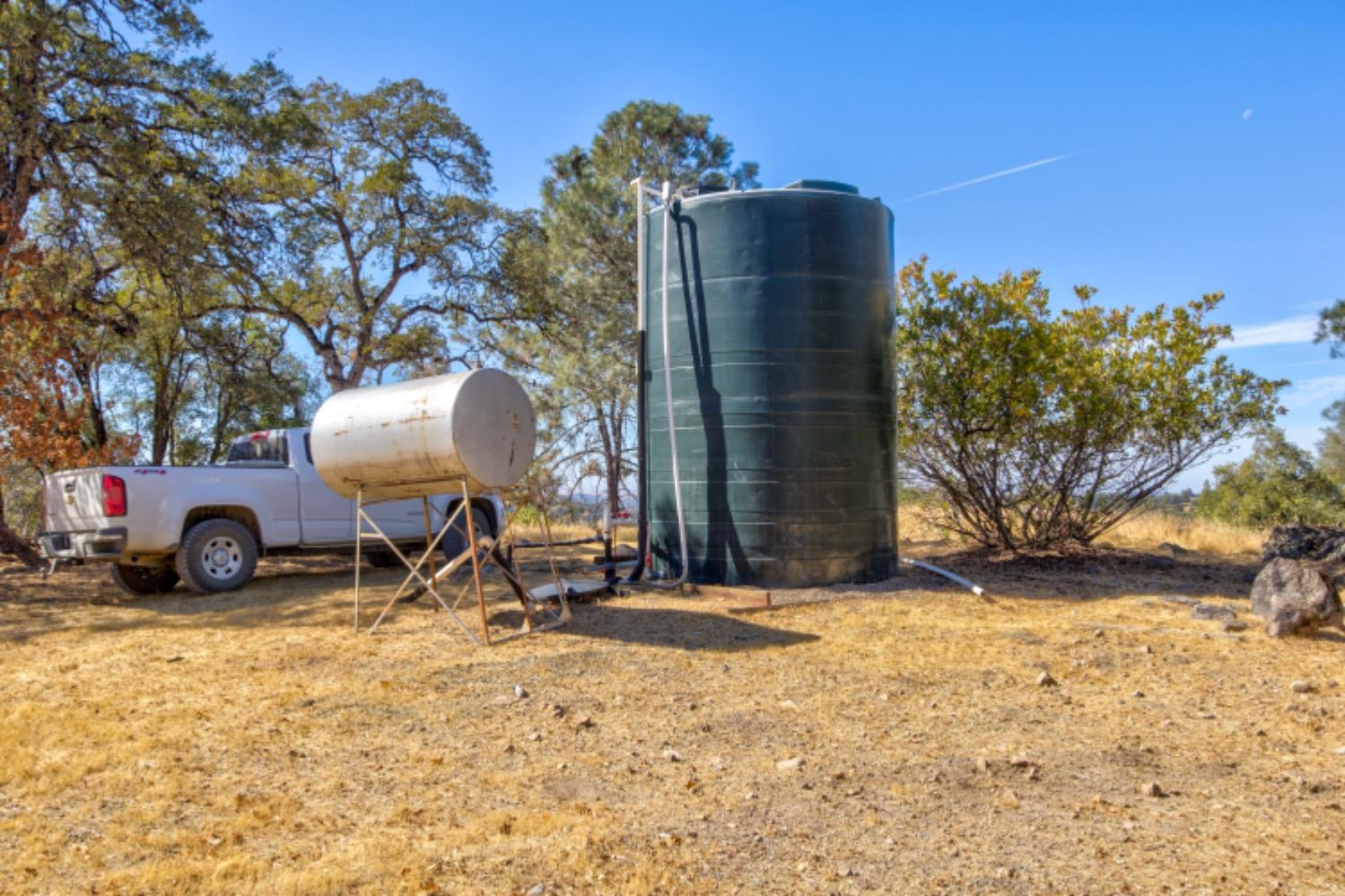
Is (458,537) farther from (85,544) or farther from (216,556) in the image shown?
Result: (85,544)

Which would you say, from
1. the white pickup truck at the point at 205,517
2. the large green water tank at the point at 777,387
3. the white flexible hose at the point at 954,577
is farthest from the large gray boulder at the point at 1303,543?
the white pickup truck at the point at 205,517

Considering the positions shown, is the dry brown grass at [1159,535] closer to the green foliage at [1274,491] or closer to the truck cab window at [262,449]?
the green foliage at [1274,491]

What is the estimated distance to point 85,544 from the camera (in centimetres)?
988

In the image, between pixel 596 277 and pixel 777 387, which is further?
pixel 596 277

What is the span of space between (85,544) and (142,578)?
1395mm

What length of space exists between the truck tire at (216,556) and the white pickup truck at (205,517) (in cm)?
1

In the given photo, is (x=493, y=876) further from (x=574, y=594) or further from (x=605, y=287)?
(x=605, y=287)

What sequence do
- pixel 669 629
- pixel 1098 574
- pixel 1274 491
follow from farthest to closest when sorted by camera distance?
pixel 1274 491, pixel 1098 574, pixel 669 629

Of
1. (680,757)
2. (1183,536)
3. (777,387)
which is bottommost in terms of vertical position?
(680,757)

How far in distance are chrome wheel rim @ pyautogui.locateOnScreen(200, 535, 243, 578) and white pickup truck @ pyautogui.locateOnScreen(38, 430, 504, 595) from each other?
0.03 ft

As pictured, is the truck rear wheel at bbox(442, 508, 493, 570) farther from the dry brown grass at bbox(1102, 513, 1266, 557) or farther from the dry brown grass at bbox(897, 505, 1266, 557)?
the dry brown grass at bbox(1102, 513, 1266, 557)

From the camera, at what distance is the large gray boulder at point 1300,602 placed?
7.32m

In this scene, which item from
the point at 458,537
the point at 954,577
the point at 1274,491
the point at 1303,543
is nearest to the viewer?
the point at 954,577

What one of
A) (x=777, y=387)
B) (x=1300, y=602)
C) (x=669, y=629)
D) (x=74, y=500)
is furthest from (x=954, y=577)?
(x=74, y=500)
